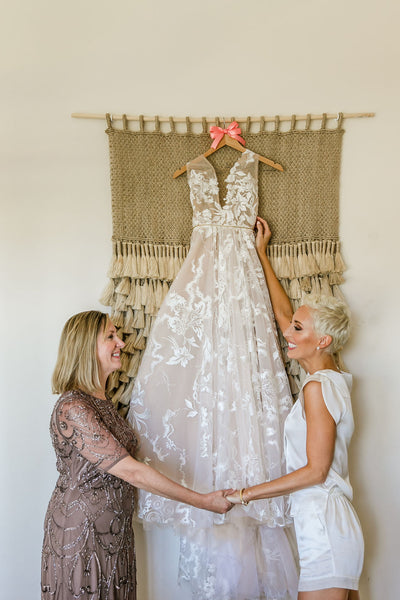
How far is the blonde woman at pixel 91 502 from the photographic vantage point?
6.01ft

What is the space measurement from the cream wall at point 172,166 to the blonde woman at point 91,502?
46 centimetres

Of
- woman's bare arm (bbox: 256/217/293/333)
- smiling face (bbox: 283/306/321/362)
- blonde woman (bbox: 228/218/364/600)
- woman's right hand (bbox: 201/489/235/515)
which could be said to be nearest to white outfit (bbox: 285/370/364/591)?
blonde woman (bbox: 228/218/364/600)

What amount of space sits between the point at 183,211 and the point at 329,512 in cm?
133

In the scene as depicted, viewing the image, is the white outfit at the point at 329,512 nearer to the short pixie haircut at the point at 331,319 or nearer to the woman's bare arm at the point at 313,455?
the woman's bare arm at the point at 313,455

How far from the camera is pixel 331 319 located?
83.4 inches

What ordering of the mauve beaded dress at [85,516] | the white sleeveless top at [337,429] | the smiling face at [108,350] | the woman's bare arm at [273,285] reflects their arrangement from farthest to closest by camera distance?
1. the woman's bare arm at [273,285]
2. the smiling face at [108,350]
3. the white sleeveless top at [337,429]
4. the mauve beaded dress at [85,516]

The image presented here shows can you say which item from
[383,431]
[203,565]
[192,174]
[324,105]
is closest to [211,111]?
[192,174]

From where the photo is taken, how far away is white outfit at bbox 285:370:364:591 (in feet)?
6.09

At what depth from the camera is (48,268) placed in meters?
2.43

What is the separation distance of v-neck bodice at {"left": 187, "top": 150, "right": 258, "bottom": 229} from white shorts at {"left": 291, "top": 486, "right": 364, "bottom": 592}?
44.1 inches

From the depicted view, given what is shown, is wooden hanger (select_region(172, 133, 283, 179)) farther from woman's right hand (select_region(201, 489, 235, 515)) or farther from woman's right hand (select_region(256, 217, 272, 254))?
woman's right hand (select_region(201, 489, 235, 515))

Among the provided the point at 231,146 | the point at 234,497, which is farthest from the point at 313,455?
the point at 231,146

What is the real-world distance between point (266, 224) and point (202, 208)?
0.29 metres

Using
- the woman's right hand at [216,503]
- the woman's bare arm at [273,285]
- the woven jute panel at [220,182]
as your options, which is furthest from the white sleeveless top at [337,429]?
the woven jute panel at [220,182]
